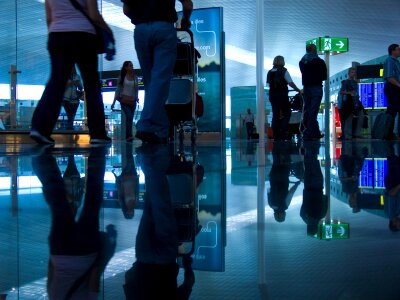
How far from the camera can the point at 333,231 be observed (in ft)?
3.11

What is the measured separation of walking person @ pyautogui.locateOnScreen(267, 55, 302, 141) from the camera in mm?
8969

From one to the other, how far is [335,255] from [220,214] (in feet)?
1.56

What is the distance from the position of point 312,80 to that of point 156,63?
4968 mm

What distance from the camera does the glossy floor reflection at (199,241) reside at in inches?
23.9

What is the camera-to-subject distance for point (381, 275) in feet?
2.09

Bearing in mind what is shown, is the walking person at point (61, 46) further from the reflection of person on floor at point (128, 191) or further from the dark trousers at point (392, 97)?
the dark trousers at point (392, 97)

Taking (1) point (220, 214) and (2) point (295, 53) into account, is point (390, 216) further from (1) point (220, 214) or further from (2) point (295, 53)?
(2) point (295, 53)

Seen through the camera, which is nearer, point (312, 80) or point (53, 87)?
point (53, 87)

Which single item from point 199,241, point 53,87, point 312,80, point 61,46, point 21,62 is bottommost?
point 199,241

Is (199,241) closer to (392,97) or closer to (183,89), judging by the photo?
(183,89)

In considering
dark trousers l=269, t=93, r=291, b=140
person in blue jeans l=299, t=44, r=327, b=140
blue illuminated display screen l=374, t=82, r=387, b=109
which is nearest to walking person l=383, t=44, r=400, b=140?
person in blue jeans l=299, t=44, r=327, b=140

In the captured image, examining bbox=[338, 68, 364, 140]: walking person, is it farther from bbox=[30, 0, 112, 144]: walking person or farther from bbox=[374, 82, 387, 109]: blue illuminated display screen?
bbox=[30, 0, 112, 144]: walking person

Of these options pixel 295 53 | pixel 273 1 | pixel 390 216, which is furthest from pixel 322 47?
pixel 295 53

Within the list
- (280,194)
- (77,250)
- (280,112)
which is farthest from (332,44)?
(77,250)
